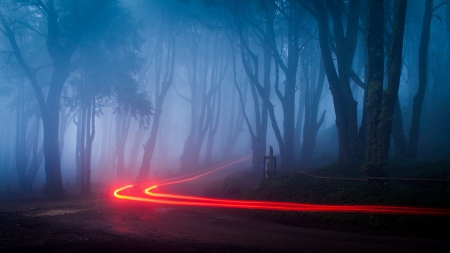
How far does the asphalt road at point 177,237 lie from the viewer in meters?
6.87

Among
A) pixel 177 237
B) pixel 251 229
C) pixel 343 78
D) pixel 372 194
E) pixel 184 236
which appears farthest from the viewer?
pixel 343 78

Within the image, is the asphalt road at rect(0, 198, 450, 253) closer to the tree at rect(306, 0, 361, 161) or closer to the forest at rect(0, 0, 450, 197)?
the forest at rect(0, 0, 450, 197)

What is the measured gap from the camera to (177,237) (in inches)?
313

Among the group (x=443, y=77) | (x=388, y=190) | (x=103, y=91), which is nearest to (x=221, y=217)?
(x=388, y=190)

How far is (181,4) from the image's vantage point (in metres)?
29.9

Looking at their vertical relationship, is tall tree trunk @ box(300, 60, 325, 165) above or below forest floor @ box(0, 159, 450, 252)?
above

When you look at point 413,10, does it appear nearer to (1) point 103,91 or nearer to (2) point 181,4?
(2) point 181,4

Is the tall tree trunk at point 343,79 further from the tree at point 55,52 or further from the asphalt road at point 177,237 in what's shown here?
the tree at point 55,52

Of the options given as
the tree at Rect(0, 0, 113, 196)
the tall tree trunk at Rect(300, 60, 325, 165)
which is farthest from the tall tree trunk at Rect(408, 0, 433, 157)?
the tree at Rect(0, 0, 113, 196)

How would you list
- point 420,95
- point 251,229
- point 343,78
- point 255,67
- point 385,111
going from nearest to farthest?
point 251,229 → point 385,111 → point 343,78 → point 420,95 → point 255,67

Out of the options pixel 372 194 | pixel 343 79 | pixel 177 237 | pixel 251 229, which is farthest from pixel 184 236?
pixel 343 79

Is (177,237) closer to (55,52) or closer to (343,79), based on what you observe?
(343,79)

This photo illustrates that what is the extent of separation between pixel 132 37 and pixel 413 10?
25.5 meters

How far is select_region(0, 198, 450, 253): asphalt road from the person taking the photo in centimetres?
687
